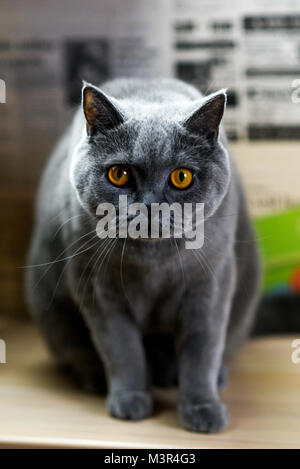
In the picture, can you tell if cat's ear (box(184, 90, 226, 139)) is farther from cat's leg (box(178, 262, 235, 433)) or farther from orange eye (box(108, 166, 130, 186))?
cat's leg (box(178, 262, 235, 433))

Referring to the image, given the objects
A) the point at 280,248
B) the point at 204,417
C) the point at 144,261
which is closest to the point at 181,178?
the point at 144,261

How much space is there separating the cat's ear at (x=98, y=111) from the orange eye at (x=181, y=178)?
0.12 meters

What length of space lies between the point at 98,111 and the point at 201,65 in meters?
0.65

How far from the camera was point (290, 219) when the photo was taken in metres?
1.51

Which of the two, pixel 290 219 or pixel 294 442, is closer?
pixel 294 442

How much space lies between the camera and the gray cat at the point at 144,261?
3.12ft

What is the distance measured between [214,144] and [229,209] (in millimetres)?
149

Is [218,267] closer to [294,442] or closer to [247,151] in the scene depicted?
[294,442]

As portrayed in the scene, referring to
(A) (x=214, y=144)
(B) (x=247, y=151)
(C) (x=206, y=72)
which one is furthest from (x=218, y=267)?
(C) (x=206, y=72)

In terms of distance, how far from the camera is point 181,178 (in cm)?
95

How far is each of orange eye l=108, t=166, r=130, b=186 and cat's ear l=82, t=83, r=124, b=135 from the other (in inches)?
2.6

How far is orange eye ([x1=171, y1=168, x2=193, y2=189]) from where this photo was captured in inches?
37.2

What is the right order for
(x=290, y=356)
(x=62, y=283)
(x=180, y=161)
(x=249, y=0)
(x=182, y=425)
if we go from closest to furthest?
(x=180, y=161)
(x=182, y=425)
(x=62, y=283)
(x=290, y=356)
(x=249, y=0)

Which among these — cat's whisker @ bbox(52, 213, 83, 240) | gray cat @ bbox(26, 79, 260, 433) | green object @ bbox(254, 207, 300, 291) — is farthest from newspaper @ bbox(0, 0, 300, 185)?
cat's whisker @ bbox(52, 213, 83, 240)
